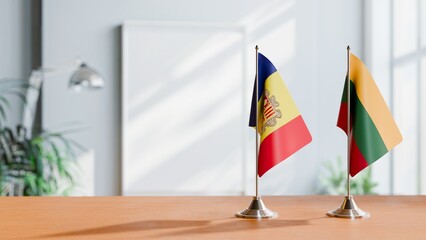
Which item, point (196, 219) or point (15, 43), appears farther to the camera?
point (15, 43)

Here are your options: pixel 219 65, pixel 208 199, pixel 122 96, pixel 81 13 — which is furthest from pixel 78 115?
pixel 208 199

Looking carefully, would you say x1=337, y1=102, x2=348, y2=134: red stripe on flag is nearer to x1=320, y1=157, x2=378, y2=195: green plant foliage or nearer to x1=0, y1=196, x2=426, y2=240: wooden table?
x1=0, y1=196, x2=426, y2=240: wooden table

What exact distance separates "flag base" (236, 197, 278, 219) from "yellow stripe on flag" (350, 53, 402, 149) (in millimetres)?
325

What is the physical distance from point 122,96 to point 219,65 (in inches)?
34.5

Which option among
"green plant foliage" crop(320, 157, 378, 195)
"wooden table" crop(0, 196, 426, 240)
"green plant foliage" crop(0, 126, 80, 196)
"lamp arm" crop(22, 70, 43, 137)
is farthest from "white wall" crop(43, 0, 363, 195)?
"wooden table" crop(0, 196, 426, 240)

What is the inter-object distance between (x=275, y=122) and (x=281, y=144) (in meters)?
0.05

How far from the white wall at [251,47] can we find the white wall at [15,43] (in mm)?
181

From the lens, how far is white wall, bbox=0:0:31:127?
5328 millimetres

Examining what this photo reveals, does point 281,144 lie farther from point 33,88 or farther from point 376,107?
point 33,88

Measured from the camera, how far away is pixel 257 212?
149 cm

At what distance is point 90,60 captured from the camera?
5656mm

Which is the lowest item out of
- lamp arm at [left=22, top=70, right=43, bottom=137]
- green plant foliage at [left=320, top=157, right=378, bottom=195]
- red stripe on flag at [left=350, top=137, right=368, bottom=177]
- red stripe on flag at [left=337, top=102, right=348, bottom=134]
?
green plant foliage at [left=320, top=157, right=378, bottom=195]

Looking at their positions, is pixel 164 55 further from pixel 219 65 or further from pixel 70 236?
pixel 70 236

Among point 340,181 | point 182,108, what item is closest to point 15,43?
point 182,108
